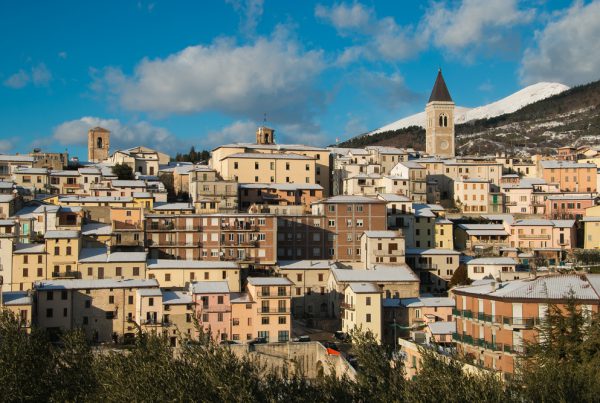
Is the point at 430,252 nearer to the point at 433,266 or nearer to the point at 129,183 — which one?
the point at 433,266

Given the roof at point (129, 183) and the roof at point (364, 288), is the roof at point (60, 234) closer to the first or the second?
the roof at point (129, 183)

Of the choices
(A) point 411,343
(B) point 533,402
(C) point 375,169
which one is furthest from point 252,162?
(B) point 533,402

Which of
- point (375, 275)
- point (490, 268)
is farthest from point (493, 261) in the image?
point (375, 275)

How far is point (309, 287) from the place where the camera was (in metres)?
66.9

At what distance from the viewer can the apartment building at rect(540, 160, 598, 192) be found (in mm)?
102812

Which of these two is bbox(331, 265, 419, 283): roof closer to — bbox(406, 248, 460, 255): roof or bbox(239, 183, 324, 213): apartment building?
Answer: bbox(406, 248, 460, 255): roof

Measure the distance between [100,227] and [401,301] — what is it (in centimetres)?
2713

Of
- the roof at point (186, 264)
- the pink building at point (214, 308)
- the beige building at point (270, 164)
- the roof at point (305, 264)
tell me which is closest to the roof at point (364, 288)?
the roof at point (305, 264)

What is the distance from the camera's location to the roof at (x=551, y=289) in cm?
3962

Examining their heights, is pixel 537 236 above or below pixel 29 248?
above

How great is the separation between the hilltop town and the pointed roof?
29.1 meters

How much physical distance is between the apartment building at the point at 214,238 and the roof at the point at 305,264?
132cm

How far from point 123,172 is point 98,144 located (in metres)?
33.5

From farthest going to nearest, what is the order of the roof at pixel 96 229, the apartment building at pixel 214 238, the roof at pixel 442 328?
the apartment building at pixel 214 238 → the roof at pixel 96 229 → the roof at pixel 442 328
